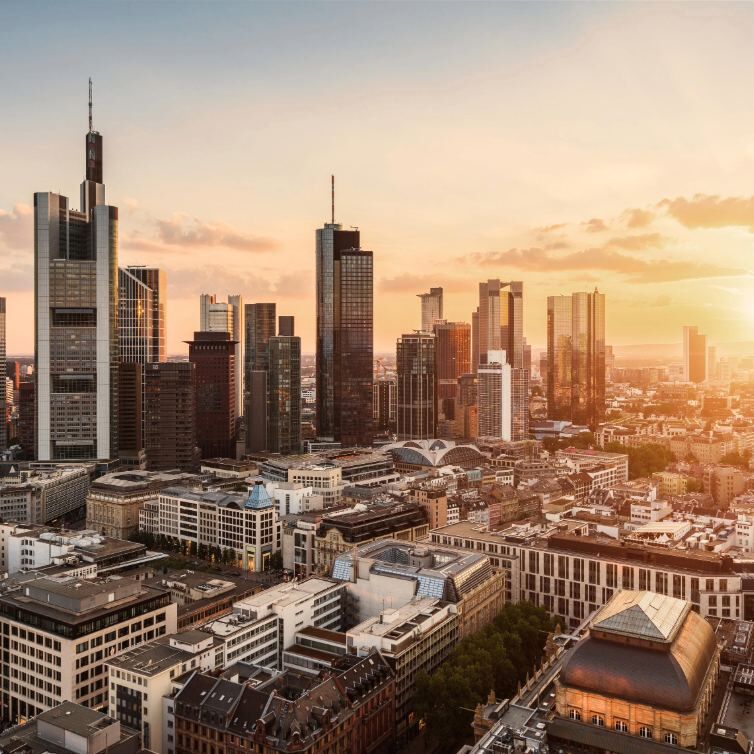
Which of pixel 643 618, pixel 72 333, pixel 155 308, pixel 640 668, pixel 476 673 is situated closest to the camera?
pixel 640 668

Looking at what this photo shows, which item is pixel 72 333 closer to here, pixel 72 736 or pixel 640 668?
pixel 72 736

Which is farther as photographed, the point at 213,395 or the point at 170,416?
the point at 213,395

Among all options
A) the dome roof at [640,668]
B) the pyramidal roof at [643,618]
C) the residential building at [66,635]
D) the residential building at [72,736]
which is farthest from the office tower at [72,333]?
the dome roof at [640,668]

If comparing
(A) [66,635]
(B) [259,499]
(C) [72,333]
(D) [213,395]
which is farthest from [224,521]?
(D) [213,395]

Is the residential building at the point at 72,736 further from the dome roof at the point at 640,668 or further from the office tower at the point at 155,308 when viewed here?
the office tower at the point at 155,308

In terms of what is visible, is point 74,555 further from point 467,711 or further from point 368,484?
point 368,484

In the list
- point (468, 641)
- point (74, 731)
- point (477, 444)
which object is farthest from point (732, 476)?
point (74, 731)
